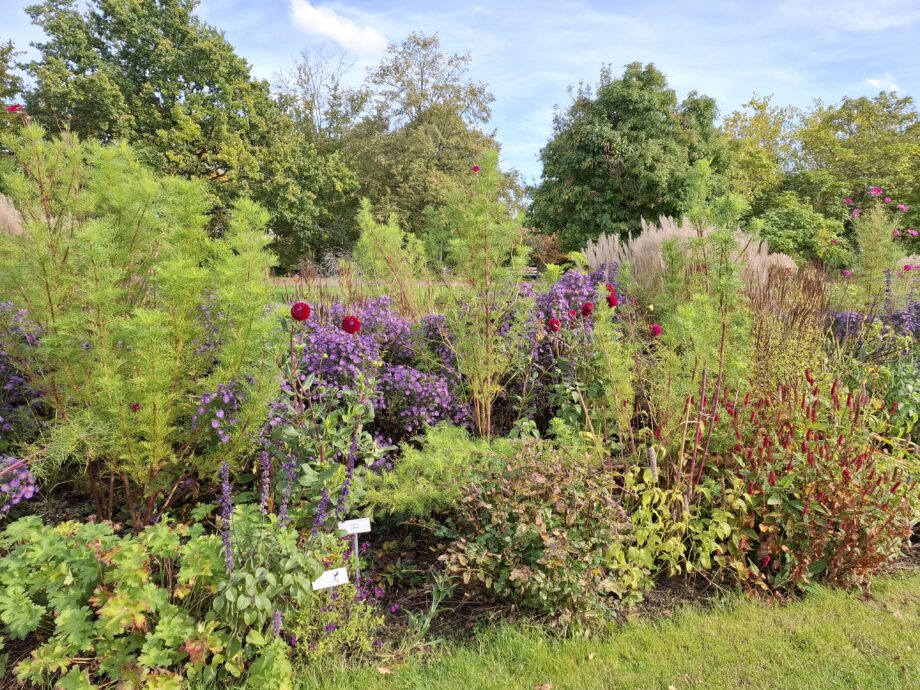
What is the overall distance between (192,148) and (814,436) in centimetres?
2020

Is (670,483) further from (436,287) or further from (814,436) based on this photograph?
(436,287)

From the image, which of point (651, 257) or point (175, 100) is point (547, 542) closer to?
point (651, 257)

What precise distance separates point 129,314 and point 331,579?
1.80 metres

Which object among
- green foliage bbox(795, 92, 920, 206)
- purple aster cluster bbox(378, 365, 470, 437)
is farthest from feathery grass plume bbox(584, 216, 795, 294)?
green foliage bbox(795, 92, 920, 206)

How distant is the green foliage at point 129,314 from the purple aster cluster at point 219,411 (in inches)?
1.7

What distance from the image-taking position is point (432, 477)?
2.60 m

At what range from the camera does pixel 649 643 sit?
2203 mm

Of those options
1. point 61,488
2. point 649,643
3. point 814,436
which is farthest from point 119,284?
point 814,436

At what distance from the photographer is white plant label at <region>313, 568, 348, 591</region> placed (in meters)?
1.98

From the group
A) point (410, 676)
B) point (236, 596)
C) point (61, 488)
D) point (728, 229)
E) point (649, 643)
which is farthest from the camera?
point (61, 488)

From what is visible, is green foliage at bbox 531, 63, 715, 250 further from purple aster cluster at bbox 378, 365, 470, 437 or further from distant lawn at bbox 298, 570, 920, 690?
distant lawn at bbox 298, 570, 920, 690

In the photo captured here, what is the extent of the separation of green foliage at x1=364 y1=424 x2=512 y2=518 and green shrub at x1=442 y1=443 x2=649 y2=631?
94mm

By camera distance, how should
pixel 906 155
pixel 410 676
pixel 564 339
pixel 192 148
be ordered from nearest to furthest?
pixel 410 676 < pixel 564 339 < pixel 192 148 < pixel 906 155

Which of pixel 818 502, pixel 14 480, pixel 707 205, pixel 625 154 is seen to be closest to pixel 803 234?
pixel 625 154
